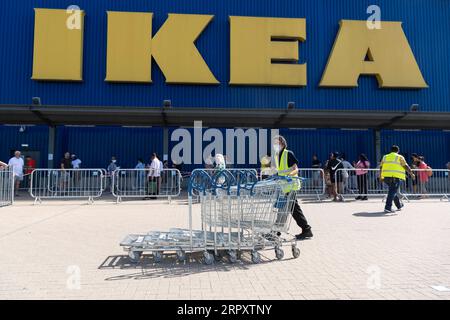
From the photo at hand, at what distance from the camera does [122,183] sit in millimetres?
12867

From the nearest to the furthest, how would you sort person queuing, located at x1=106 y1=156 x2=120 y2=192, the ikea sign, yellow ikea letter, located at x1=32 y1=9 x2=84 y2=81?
person queuing, located at x1=106 y1=156 x2=120 y2=192
yellow ikea letter, located at x1=32 y1=9 x2=84 y2=81
the ikea sign

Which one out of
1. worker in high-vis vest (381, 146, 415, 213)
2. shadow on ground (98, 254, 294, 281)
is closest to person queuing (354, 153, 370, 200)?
worker in high-vis vest (381, 146, 415, 213)

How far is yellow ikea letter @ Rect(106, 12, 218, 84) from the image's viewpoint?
16859 millimetres

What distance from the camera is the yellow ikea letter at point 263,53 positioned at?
17328mm

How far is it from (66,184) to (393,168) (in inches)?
424

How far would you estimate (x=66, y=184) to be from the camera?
12.6 meters

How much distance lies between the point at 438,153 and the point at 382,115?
6.28m

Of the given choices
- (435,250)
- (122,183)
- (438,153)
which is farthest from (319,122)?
(435,250)

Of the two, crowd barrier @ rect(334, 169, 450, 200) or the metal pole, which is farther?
the metal pole

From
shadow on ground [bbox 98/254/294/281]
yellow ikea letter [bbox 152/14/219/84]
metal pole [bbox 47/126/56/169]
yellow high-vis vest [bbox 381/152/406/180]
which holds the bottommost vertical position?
shadow on ground [bbox 98/254/294/281]

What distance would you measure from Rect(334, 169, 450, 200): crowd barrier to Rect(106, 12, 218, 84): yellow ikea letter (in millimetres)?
7805

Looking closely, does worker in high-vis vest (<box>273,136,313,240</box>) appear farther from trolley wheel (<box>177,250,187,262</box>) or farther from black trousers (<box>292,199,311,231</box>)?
trolley wheel (<box>177,250,187,262</box>)

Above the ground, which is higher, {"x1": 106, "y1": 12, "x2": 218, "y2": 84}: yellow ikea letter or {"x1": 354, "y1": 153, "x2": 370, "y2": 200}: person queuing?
{"x1": 106, "y1": 12, "x2": 218, "y2": 84}: yellow ikea letter

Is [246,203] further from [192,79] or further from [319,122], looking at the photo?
[319,122]
